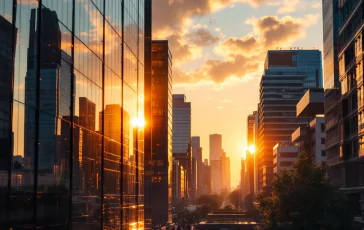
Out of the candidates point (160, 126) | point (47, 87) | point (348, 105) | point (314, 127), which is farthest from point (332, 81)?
point (47, 87)

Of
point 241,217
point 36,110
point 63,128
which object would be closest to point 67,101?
point 63,128

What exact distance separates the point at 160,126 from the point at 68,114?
402ft

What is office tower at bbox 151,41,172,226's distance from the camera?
153 metres

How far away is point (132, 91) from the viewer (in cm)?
5181

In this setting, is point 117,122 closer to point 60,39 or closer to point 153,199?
point 60,39

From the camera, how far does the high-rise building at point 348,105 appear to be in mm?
80000

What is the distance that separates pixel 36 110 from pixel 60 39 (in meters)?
5.11

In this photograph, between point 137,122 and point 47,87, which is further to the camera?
point 137,122

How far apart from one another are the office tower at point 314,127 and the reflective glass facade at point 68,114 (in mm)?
88951

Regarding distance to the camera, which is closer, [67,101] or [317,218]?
[67,101]

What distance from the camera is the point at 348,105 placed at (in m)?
87.7

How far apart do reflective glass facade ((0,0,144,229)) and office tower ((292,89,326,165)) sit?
89.0 metres

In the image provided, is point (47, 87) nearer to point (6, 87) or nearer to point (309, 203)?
point (6, 87)

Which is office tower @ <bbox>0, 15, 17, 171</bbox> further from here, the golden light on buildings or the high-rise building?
the high-rise building
